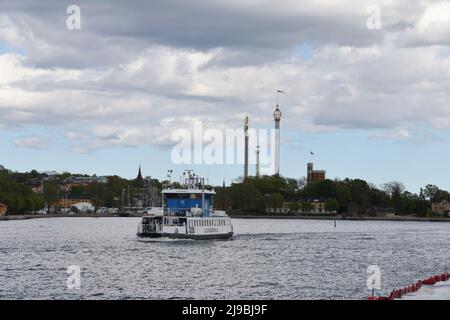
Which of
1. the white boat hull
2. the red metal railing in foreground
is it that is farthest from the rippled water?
the red metal railing in foreground

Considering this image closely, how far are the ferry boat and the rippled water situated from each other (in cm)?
185

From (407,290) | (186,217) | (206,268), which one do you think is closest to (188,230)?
(186,217)

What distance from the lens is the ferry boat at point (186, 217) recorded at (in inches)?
5231

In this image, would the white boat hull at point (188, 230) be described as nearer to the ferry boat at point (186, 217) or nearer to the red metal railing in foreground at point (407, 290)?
the ferry boat at point (186, 217)

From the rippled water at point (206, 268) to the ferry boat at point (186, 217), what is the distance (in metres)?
1.85

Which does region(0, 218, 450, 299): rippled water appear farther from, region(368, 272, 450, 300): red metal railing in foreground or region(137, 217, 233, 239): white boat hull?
region(368, 272, 450, 300): red metal railing in foreground

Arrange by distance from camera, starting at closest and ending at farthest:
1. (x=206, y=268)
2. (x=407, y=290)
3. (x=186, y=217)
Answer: (x=407, y=290) < (x=206, y=268) < (x=186, y=217)

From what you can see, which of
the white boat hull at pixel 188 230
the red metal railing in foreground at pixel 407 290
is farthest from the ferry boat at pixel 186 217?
the red metal railing in foreground at pixel 407 290

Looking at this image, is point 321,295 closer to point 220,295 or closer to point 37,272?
point 220,295

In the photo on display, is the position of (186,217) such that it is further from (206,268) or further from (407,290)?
(407,290)

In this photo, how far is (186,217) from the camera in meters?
134

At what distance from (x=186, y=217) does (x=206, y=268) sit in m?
41.2

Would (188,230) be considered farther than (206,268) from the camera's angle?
Yes

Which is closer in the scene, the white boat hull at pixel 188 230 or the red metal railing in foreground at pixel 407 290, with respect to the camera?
the red metal railing in foreground at pixel 407 290
